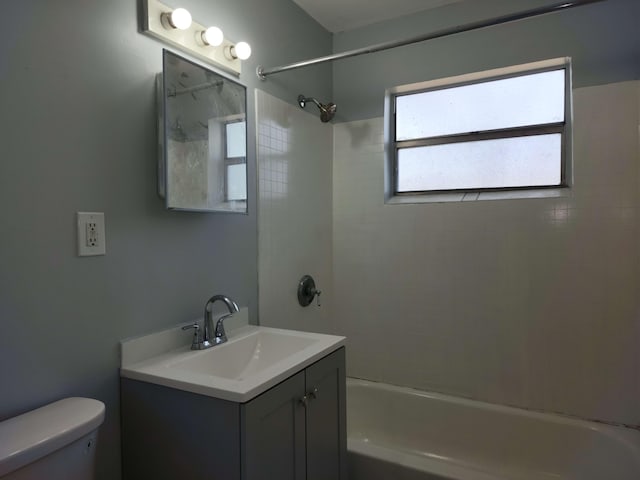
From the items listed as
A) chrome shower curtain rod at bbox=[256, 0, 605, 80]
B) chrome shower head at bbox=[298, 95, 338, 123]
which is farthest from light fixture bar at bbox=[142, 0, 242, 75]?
chrome shower head at bbox=[298, 95, 338, 123]

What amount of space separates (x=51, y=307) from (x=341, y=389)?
1.03m

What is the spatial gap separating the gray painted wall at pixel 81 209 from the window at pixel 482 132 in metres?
1.36

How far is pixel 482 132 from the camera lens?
236cm

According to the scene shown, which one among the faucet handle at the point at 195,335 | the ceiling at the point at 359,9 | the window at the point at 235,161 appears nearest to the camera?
the faucet handle at the point at 195,335

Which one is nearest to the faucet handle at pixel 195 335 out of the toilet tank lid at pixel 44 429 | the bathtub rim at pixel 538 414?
the toilet tank lid at pixel 44 429

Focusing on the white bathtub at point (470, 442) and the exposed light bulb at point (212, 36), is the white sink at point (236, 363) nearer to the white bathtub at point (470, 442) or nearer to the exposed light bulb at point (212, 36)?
the white bathtub at point (470, 442)

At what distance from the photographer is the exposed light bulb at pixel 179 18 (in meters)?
1.43

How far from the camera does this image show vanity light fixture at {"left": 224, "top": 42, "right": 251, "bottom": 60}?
173 centimetres

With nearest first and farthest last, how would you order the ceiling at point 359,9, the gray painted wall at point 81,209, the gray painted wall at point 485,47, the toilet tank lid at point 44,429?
the toilet tank lid at point 44,429 → the gray painted wall at point 81,209 → the gray painted wall at point 485,47 → the ceiling at point 359,9

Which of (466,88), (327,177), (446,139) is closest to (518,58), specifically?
(466,88)

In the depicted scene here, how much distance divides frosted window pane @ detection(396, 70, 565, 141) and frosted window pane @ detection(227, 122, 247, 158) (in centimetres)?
115

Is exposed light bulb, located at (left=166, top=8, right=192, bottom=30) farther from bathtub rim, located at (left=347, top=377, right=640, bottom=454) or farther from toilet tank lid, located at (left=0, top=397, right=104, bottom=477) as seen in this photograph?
bathtub rim, located at (left=347, top=377, right=640, bottom=454)

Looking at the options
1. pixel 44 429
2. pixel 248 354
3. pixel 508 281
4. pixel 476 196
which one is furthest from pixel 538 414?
pixel 44 429

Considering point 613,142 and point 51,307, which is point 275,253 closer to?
point 51,307
